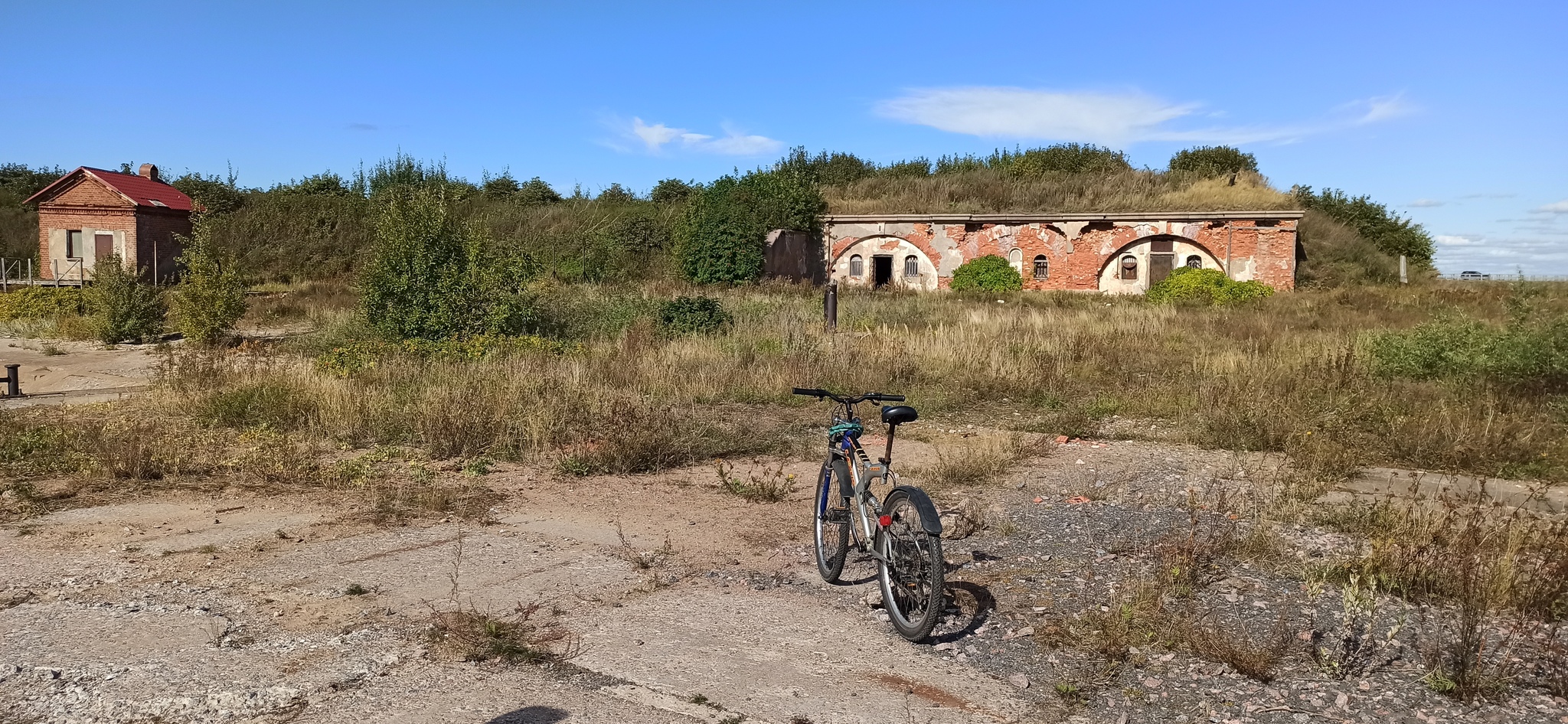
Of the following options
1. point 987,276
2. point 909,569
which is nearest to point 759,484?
point 909,569

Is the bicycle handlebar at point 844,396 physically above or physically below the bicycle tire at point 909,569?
above

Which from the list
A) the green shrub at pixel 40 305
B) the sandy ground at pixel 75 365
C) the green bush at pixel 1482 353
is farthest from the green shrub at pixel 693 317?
the green shrub at pixel 40 305

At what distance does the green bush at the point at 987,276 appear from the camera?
31547 mm

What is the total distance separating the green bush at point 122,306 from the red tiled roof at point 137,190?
1600 cm

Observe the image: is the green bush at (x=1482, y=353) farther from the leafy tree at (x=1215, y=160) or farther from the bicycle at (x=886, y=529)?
the leafy tree at (x=1215, y=160)

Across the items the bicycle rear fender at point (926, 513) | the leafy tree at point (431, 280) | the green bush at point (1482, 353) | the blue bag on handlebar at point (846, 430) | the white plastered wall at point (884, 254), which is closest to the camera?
the bicycle rear fender at point (926, 513)

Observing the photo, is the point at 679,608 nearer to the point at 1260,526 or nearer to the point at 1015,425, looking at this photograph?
the point at 1260,526

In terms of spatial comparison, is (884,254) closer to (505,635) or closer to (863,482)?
(863,482)

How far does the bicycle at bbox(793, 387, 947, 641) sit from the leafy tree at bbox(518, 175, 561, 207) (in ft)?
128

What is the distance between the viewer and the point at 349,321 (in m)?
19.1

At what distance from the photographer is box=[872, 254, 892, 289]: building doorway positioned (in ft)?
111

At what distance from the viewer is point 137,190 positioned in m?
35.6

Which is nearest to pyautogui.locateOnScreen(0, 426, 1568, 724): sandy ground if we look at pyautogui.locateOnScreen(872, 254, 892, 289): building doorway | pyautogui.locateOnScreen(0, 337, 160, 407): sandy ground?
pyautogui.locateOnScreen(0, 337, 160, 407): sandy ground

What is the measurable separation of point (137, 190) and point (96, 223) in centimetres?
179
